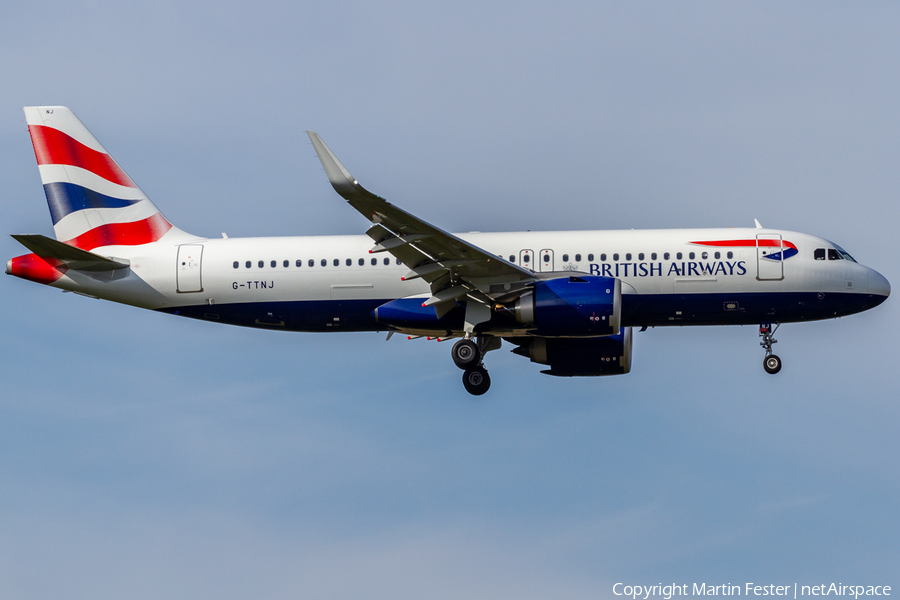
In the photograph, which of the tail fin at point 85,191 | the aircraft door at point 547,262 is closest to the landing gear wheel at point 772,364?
the aircraft door at point 547,262

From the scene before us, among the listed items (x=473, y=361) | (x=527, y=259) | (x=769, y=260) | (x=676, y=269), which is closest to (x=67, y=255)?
(x=473, y=361)

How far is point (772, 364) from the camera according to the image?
111ft

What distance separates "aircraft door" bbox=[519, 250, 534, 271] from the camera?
3278cm

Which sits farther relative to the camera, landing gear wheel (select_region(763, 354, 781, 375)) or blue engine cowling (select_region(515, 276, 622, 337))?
landing gear wheel (select_region(763, 354, 781, 375))

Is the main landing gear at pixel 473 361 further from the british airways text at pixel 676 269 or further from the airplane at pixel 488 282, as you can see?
the british airways text at pixel 676 269

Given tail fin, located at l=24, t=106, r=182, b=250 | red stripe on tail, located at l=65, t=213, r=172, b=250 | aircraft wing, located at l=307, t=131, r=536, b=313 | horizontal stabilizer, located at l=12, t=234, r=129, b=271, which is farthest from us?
tail fin, located at l=24, t=106, r=182, b=250

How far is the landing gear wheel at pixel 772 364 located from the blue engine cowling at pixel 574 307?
19.5 feet

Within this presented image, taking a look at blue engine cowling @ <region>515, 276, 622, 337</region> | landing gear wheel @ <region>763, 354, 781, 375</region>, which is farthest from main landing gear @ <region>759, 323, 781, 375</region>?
blue engine cowling @ <region>515, 276, 622, 337</region>

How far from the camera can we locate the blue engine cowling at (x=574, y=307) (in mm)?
30469

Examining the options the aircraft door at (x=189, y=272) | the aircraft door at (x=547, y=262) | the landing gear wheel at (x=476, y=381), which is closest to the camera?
the aircraft door at (x=547, y=262)

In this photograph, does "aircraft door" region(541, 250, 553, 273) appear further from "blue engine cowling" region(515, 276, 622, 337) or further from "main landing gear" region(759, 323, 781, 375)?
"main landing gear" region(759, 323, 781, 375)

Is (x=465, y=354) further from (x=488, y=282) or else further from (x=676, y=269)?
(x=676, y=269)

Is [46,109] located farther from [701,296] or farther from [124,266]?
[701,296]

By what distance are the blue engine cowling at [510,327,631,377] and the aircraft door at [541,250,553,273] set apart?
3650 mm
